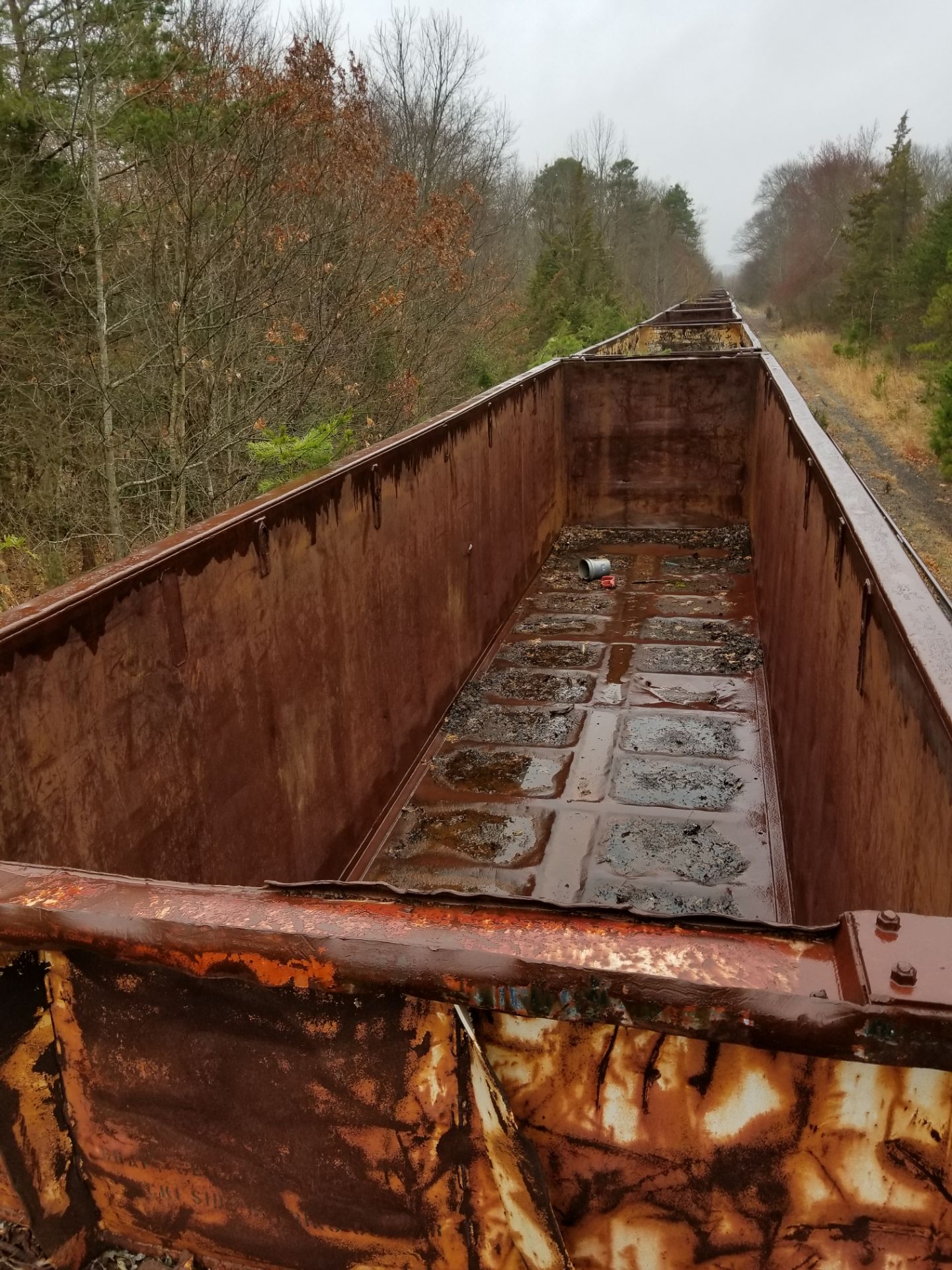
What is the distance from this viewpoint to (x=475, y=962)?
0.97 m

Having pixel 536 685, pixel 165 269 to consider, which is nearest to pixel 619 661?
pixel 536 685

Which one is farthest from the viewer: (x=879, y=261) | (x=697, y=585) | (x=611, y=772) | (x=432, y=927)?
(x=879, y=261)

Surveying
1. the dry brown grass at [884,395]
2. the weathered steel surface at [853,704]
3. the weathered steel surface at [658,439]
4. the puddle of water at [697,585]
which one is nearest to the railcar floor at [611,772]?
the puddle of water at [697,585]

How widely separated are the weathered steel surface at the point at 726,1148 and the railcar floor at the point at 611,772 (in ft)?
4.15

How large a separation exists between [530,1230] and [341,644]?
2478mm

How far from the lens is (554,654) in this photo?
5.88m

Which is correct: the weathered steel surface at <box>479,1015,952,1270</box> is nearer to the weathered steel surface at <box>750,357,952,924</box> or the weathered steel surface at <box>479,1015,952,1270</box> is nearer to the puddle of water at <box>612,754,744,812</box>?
the weathered steel surface at <box>750,357,952,924</box>

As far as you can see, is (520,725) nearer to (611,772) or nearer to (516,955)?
(611,772)

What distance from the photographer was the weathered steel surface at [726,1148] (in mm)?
987

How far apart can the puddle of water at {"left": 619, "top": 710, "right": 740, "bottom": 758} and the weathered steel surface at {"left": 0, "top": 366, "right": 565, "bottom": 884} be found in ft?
3.44

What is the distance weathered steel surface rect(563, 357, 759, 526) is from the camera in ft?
27.7

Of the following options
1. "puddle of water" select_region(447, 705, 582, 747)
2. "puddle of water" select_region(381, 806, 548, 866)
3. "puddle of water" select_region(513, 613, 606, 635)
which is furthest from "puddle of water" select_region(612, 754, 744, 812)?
"puddle of water" select_region(513, 613, 606, 635)

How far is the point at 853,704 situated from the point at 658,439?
6717 mm

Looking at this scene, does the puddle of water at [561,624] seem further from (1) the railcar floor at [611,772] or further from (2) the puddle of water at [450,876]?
(2) the puddle of water at [450,876]
